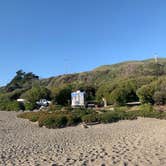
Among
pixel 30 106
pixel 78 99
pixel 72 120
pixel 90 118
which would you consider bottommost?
pixel 72 120

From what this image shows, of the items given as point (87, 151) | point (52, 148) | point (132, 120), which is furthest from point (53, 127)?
point (87, 151)

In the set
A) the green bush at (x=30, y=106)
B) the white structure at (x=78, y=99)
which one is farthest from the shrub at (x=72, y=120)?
the green bush at (x=30, y=106)

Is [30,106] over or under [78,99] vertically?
under

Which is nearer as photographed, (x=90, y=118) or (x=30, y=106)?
(x=90, y=118)

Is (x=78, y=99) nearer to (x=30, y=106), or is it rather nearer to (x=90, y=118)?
(x=30, y=106)

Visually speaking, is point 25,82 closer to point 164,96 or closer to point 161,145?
point 164,96

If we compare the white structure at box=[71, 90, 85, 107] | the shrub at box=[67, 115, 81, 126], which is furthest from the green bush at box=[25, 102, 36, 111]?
the shrub at box=[67, 115, 81, 126]

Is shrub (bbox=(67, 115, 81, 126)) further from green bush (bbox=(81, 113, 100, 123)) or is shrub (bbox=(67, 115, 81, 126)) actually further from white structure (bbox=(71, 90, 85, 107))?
white structure (bbox=(71, 90, 85, 107))

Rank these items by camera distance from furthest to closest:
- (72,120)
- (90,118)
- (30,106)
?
(30,106), (90,118), (72,120)

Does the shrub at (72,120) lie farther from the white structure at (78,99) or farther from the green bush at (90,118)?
the white structure at (78,99)

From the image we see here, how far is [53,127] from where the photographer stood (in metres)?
27.2

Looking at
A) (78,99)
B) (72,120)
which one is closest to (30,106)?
(78,99)

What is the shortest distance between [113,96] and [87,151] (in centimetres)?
3268

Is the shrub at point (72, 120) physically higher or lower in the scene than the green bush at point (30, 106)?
lower
